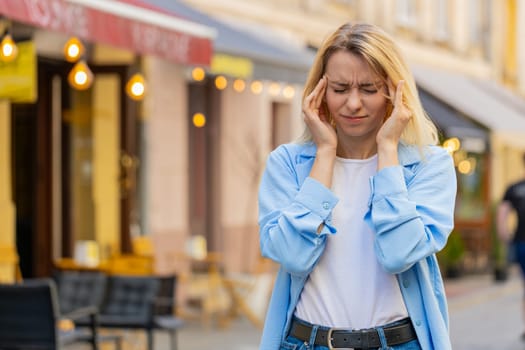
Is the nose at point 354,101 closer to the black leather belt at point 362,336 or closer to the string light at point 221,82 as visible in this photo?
the black leather belt at point 362,336

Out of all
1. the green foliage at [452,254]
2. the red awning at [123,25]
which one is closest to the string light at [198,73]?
the red awning at [123,25]

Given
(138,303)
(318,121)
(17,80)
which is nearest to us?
(318,121)

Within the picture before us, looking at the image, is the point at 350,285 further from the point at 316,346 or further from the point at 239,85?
the point at 239,85

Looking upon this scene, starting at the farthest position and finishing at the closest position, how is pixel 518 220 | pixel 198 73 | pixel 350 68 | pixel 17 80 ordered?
pixel 198 73
pixel 518 220
pixel 17 80
pixel 350 68

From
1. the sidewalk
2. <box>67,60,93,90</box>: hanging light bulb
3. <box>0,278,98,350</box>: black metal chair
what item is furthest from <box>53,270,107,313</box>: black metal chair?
<box>67,60,93,90</box>: hanging light bulb

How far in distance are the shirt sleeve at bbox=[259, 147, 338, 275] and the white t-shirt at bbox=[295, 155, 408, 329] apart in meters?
0.05

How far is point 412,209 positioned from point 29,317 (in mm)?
5128

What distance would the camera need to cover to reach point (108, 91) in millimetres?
12758

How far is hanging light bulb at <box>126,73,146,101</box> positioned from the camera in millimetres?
11921

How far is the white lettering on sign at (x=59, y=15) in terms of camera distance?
7.61 meters

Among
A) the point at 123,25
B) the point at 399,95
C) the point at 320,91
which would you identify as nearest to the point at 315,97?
the point at 320,91

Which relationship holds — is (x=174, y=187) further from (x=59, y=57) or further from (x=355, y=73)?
(x=355, y=73)

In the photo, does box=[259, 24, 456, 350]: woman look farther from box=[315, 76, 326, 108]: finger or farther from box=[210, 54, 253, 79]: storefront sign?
box=[210, 54, 253, 79]: storefront sign

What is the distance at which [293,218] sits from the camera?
10.6ft
